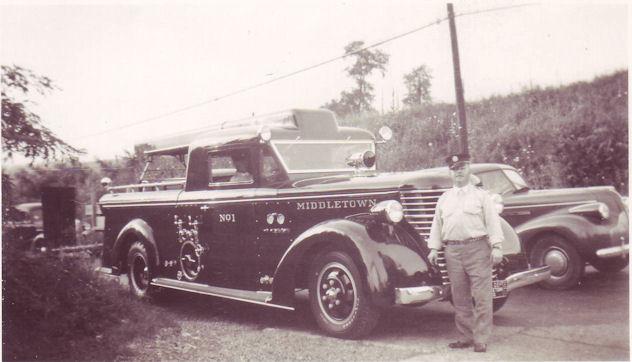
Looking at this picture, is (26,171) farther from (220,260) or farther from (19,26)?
(220,260)

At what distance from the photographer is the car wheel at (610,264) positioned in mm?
6939

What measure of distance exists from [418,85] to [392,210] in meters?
6.27

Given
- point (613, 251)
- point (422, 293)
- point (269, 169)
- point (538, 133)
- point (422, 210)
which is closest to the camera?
point (422, 293)

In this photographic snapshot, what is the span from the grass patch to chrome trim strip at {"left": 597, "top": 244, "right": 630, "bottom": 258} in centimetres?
492

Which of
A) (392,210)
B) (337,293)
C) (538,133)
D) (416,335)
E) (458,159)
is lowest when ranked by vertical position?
(416,335)

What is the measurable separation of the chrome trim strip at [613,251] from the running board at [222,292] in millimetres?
3709

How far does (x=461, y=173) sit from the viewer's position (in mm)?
4621

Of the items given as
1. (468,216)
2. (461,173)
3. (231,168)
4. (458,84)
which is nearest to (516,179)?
(458,84)

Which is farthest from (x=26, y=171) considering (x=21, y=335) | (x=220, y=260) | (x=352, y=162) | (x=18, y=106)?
(x=352, y=162)

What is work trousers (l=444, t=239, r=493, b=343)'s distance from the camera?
445 cm

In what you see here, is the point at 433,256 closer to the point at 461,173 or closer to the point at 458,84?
the point at 461,173

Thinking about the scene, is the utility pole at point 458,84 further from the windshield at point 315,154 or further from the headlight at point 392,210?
the headlight at point 392,210

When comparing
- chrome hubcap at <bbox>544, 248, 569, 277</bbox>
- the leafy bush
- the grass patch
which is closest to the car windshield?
chrome hubcap at <bbox>544, 248, 569, 277</bbox>

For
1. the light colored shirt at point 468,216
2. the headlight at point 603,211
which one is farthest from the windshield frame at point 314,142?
the headlight at point 603,211
